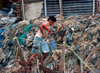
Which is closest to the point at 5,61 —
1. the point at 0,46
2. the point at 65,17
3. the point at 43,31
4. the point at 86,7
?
the point at 0,46

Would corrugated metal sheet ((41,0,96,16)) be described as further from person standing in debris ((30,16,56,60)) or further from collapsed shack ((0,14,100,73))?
person standing in debris ((30,16,56,60))

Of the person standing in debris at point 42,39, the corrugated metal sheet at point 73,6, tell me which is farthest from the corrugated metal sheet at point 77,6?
the person standing in debris at point 42,39

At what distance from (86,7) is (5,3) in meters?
6.37

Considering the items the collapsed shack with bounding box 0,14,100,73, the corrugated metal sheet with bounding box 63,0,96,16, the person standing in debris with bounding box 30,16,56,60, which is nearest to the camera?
the person standing in debris with bounding box 30,16,56,60

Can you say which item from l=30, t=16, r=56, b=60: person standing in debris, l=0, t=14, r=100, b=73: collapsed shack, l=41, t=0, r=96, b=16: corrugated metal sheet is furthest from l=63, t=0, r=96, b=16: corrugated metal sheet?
l=30, t=16, r=56, b=60: person standing in debris

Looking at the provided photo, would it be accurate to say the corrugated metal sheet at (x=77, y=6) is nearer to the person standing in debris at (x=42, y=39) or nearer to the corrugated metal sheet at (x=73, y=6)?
the corrugated metal sheet at (x=73, y=6)

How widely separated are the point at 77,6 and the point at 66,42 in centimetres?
316

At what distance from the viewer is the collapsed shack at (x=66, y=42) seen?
Answer: 6116 mm

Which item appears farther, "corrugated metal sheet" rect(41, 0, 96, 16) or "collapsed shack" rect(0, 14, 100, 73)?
"corrugated metal sheet" rect(41, 0, 96, 16)

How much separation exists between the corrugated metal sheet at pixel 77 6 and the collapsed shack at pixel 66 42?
0.61 metres

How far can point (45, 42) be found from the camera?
5.53 m

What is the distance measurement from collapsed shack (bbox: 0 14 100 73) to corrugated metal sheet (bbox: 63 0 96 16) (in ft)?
2.00

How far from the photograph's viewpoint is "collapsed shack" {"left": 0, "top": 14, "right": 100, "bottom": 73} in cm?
612

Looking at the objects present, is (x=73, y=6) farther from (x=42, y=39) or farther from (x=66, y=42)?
(x=42, y=39)
